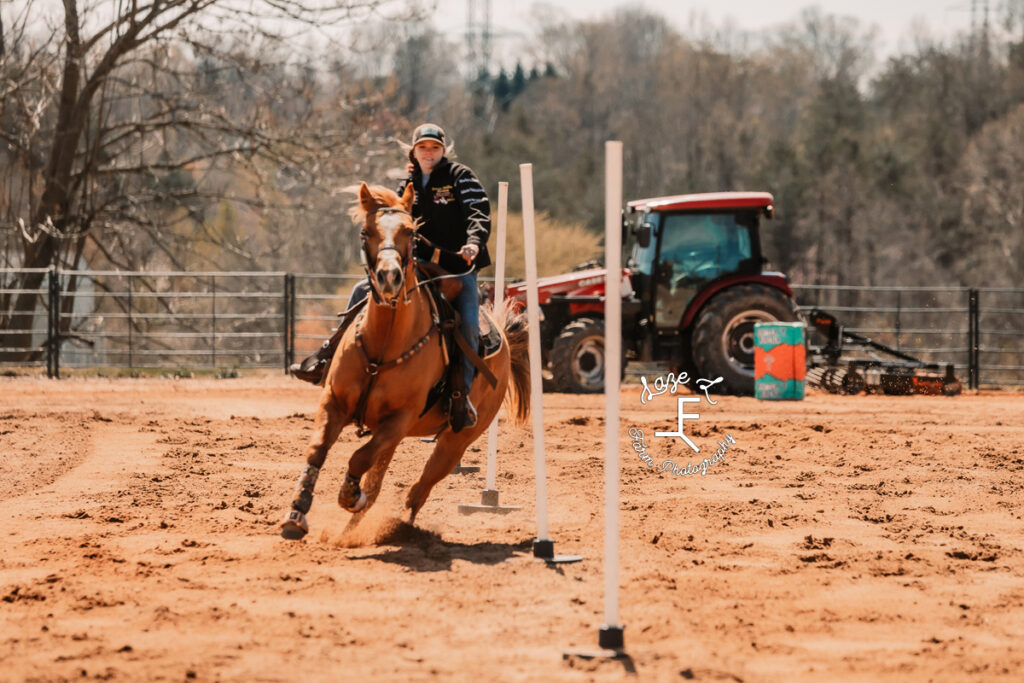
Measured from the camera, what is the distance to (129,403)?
58.7 feet

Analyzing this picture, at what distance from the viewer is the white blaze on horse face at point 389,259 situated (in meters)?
7.13

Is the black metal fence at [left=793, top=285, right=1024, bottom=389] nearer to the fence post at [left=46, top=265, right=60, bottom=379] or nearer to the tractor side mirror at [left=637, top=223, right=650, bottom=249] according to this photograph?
the tractor side mirror at [left=637, top=223, right=650, bottom=249]

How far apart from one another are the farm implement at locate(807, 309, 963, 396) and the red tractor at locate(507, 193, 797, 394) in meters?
1.76

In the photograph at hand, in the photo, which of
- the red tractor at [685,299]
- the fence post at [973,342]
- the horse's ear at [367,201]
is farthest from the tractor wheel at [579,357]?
the horse's ear at [367,201]

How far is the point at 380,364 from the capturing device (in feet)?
24.9

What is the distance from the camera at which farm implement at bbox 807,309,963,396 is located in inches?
819

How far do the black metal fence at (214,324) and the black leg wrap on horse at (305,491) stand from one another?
12761 millimetres

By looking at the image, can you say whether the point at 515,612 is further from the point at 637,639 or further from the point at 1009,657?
the point at 1009,657

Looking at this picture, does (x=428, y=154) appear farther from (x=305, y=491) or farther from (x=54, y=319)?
(x=54, y=319)

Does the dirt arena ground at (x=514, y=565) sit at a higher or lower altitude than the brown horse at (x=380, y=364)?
lower

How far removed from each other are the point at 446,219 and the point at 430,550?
7.27 feet

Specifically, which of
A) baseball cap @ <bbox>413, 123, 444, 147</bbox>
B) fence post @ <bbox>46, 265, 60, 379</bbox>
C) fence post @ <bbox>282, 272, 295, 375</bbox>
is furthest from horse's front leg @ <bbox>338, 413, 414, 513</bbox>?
fence post @ <bbox>46, 265, 60, 379</bbox>

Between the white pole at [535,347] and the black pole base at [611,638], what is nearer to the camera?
the black pole base at [611,638]

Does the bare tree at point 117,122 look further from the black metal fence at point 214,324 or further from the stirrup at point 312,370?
the stirrup at point 312,370
